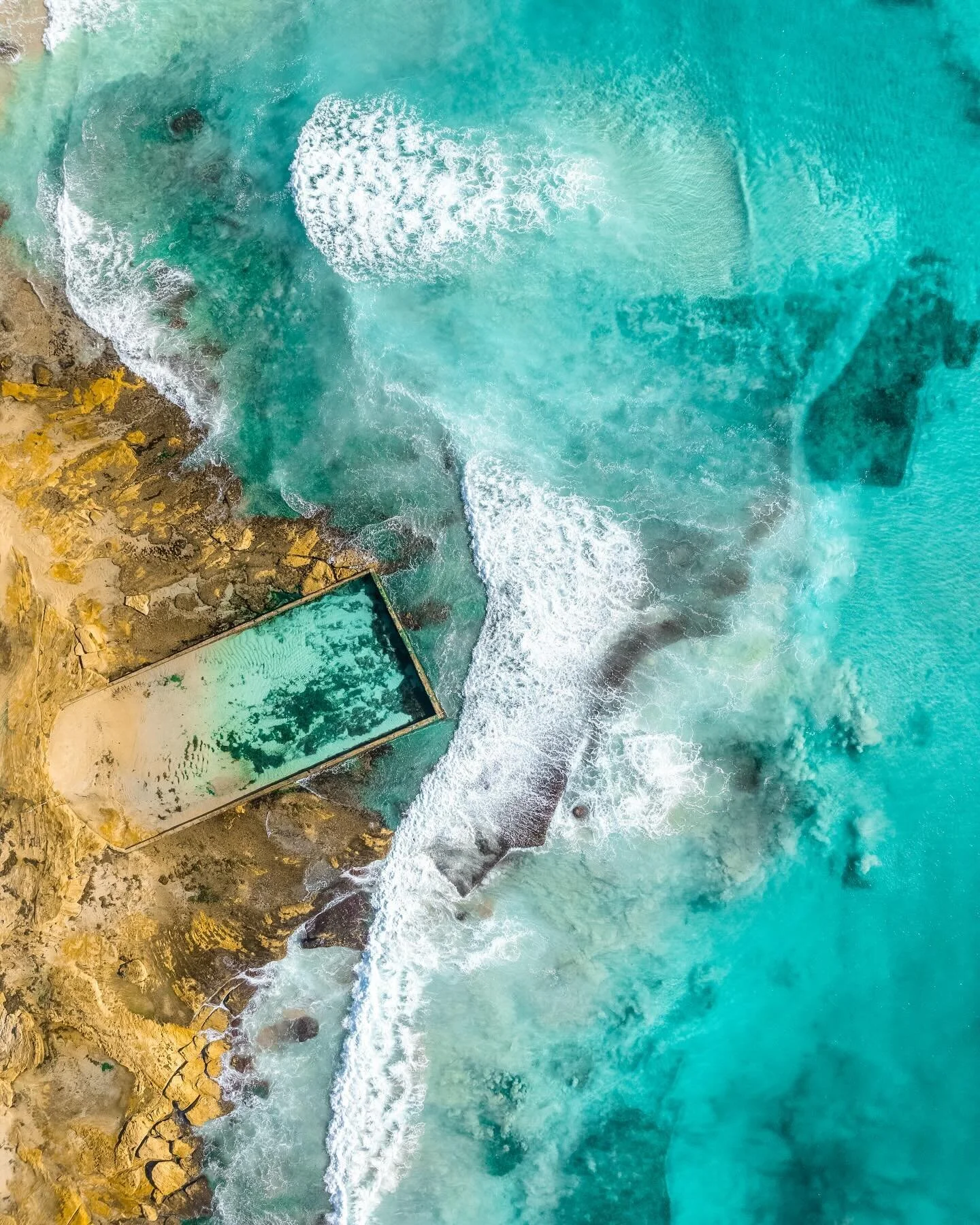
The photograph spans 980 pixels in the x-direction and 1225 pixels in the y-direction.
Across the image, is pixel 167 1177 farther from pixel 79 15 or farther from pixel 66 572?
pixel 79 15

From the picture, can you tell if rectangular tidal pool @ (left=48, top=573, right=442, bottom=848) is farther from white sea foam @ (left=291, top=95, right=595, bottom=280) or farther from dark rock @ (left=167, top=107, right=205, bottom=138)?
dark rock @ (left=167, top=107, right=205, bottom=138)

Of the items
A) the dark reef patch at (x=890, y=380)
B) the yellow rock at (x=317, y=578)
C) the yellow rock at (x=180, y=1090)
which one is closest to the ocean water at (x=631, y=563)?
the dark reef patch at (x=890, y=380)

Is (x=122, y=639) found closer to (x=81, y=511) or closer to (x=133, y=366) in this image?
(x=81, y=511)

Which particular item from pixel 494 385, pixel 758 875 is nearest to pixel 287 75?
pixel 494 385

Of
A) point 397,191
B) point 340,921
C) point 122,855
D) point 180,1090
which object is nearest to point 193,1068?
point 180,1090

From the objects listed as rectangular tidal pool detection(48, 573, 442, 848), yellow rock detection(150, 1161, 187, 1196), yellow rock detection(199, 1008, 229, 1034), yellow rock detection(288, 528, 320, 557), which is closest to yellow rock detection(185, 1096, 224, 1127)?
yellow rock detection(150, 1161, 187, 1196)
